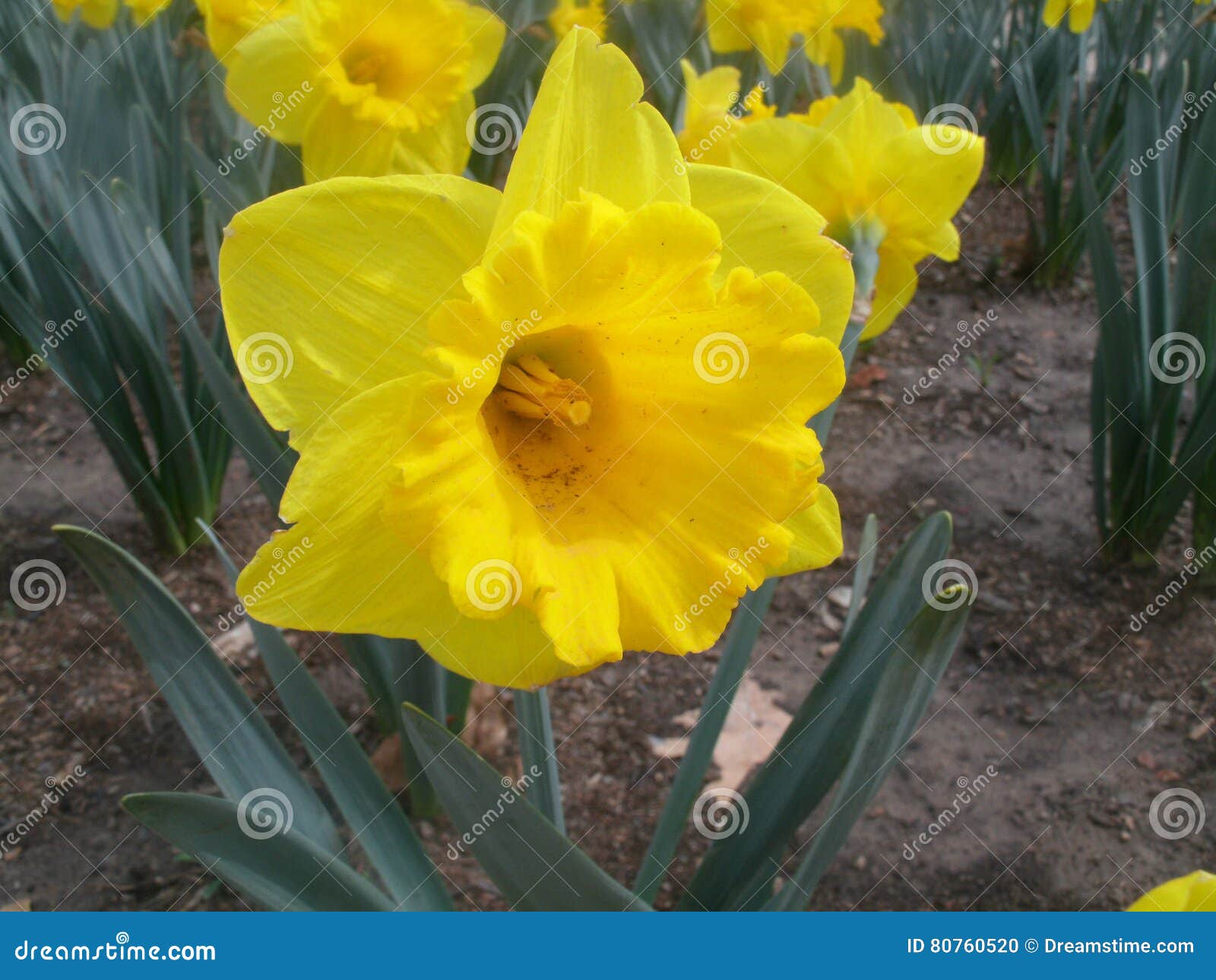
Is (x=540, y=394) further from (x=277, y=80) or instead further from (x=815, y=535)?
(x=277, y=80)

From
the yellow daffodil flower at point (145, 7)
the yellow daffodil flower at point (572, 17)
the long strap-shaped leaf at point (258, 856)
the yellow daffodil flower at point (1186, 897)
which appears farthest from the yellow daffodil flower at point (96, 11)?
the yellow daffodil flower at point (1186, 897)

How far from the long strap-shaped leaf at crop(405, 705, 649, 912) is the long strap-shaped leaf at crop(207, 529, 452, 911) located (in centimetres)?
21

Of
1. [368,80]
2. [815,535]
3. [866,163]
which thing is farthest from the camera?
[368,80]

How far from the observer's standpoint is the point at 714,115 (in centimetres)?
170

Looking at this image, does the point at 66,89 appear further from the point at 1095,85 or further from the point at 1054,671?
the point at 1095,85

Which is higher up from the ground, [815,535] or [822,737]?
[815,535]

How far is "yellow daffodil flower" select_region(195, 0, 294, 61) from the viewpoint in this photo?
1.76m

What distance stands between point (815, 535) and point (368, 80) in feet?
5.17

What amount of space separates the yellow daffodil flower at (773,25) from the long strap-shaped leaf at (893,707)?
2223 millimetres

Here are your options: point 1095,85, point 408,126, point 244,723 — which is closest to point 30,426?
point 408,126

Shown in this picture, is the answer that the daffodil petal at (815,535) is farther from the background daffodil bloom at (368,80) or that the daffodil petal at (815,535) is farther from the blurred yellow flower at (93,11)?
the blurred yellow flower at (93,11)

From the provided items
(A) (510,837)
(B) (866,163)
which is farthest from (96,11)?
(A) (510,837)

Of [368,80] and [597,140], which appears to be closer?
[597,140]

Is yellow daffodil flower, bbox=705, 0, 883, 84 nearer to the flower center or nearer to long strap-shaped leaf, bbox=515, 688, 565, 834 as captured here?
the flower center
